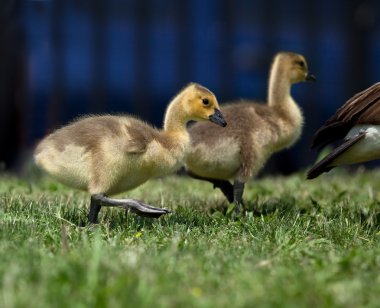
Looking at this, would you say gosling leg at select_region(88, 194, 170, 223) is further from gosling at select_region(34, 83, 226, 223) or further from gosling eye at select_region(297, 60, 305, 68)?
gosling eye at select_region(297, 60, 305, 68)

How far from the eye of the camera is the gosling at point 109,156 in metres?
4.81

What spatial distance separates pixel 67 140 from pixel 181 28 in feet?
18.8

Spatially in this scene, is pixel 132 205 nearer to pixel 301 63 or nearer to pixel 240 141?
pixel 240 141

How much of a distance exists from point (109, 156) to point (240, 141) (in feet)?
4.18

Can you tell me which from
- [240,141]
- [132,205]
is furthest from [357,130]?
[132,205]

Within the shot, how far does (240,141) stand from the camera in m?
5.79

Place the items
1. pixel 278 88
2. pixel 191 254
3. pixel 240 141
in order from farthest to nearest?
1. pixel 278 88
2. pixel 240 141
3. pixel 191 254

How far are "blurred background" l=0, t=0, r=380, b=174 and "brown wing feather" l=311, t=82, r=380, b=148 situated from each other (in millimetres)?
4789

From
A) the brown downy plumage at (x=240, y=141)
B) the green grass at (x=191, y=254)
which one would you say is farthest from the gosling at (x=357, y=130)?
the brown downy plumage at (x=240, y=141)

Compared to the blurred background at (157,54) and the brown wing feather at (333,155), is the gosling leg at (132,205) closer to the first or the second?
the brown wing feather at (333,155)

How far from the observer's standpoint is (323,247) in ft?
14.6

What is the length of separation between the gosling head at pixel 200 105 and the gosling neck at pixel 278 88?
1.09 meters

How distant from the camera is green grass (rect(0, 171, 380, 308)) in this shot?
10.5 ft

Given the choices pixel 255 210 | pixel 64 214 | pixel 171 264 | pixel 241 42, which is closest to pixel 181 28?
pixel 241 42
